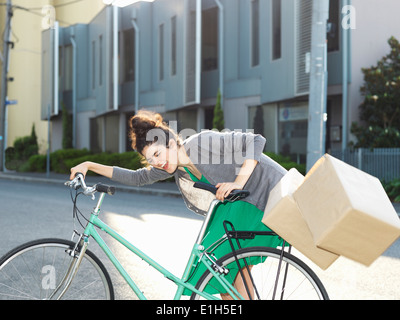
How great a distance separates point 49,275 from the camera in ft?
11.3

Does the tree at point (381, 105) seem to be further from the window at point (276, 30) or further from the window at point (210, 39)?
the window at point (210, 39)

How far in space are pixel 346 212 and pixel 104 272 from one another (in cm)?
152

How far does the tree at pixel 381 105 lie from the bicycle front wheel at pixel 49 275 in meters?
13.4

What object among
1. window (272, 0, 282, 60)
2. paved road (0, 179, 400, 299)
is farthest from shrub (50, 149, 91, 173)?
paved road (0, 179, 400, 299)

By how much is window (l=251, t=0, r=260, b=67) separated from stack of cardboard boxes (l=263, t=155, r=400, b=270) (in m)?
18.1

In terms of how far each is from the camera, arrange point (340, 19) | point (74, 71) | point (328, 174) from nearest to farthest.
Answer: point (328, 174) < point (340, 19) < point (74, 71)

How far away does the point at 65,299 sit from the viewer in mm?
3338

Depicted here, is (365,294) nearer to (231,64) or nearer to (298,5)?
(298,5)

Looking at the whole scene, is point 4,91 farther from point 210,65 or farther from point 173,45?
point 210,65

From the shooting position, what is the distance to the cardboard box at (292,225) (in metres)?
3.02

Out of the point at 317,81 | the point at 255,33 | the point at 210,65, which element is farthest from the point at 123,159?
the point at 317,81

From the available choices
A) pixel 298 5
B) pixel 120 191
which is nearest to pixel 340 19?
pixel 298 5

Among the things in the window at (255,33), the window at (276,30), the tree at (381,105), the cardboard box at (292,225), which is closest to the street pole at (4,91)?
the window at (255,33)

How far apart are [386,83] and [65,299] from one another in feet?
46.8
